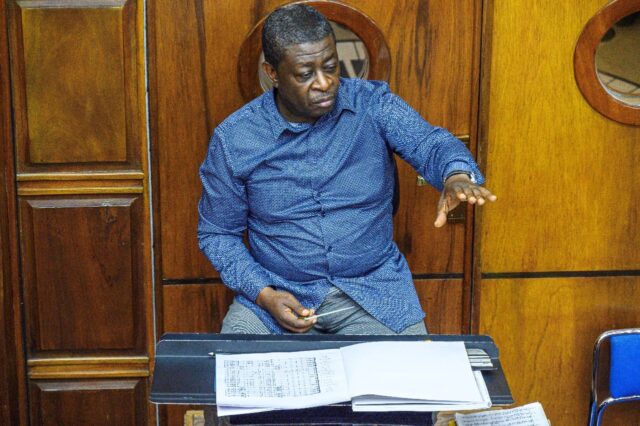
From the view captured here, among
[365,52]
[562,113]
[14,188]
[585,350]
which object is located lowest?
[585,350]

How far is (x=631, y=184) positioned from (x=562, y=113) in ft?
1.12

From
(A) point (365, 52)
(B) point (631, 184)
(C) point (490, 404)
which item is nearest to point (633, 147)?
(B) point (631, 184)

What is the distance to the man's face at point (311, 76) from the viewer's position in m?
2.36

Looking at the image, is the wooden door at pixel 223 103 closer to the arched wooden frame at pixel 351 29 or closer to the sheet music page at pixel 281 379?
the arched wooden frame at pixel 351 29

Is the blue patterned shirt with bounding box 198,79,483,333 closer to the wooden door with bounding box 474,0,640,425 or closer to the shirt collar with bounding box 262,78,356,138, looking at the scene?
the shirt collar with bounding box 262,78,356,138

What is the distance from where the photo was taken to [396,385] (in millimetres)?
1789

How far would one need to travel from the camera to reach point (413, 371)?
1.86 m

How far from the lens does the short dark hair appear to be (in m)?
2.36

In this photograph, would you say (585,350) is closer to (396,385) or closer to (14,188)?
(396,385)

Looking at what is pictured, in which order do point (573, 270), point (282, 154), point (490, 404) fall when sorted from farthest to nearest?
point (573, 270) → point (282, 154) → point (490, 404)

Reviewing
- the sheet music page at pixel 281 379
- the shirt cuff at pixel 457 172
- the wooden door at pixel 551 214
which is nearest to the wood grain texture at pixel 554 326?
the wooden door at pixel 551 214

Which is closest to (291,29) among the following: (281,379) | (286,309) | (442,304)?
(286,309)

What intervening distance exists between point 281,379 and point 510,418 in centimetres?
95

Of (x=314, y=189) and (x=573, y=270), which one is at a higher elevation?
(x=314, y=189)
